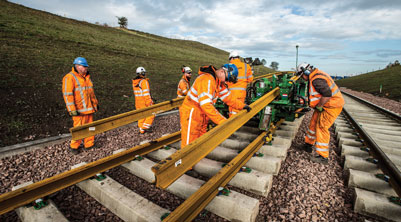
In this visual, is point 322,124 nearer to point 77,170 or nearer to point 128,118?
point 128,118

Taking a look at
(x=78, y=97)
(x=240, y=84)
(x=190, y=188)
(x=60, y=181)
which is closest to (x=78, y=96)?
(x=78, y=97)

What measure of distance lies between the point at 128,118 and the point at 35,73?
941 cm

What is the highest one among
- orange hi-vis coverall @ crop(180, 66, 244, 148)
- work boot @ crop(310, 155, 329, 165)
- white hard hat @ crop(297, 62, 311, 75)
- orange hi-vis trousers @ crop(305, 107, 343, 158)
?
white hard hat @ crop(297, 62, 311, 75)

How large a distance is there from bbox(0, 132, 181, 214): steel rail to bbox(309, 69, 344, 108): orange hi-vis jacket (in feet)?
11.5

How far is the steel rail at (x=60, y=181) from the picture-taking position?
2409mm

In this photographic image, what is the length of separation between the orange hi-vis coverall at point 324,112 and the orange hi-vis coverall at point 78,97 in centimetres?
508

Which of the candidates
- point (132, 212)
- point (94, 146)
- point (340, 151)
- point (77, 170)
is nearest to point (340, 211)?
point (340, 151)

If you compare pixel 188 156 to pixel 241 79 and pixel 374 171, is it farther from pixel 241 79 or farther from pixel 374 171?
pixel 241 79

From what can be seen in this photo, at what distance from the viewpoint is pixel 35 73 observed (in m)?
9.70

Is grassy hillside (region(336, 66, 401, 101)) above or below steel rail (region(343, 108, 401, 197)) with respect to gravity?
above

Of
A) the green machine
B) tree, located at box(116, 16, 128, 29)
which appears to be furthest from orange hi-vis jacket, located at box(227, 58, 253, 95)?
tree, located at box(116, 16, 128, 29)

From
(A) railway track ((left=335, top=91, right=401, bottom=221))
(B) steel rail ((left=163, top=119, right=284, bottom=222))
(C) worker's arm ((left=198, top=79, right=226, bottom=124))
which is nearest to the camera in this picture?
(B) steel rail ((left=163, top=119, right=284, bottom=222))

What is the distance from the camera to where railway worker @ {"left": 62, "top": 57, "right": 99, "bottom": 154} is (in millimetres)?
4703

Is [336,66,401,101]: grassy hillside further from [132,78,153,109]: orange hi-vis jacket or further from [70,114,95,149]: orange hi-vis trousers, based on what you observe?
[70,114,95,149]: orange hi-vis trousers
